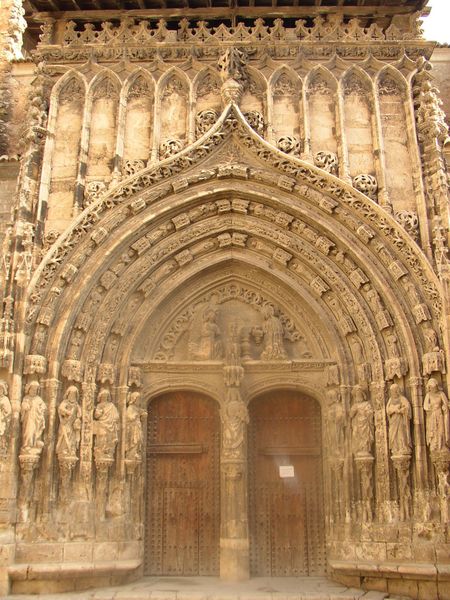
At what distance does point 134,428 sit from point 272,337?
2.47 meters

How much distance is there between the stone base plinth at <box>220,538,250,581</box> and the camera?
962 centimetres

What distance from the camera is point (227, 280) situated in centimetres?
1106

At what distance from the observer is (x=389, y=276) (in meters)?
9.93

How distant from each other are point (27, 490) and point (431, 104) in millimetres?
8071

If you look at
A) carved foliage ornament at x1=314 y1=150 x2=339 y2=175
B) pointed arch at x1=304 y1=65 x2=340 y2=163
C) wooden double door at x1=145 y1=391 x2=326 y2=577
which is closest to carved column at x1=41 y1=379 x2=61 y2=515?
wooden double door at x1=145 y1=391 x2=326 y2=577

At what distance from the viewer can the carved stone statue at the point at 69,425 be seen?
9352 mm

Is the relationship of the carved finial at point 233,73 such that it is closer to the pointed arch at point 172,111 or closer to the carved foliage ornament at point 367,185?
the pointed arch at point 172,111

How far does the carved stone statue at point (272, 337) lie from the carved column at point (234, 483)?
57cm

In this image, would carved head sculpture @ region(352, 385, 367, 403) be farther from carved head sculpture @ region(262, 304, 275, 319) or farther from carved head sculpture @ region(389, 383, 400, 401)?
carved head sculpture @ region(262, 304, 275, 319)

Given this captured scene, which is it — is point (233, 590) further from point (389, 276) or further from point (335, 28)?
point (335, 28)

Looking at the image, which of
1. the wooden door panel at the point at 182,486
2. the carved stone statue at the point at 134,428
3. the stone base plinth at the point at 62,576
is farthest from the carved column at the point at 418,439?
the stone base plinth at the point at 62,576

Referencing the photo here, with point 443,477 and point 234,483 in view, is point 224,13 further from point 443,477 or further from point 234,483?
point 443,477

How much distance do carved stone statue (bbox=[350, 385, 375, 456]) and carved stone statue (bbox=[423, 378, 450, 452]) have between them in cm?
81

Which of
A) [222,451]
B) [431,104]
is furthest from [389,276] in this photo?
[222,451]
